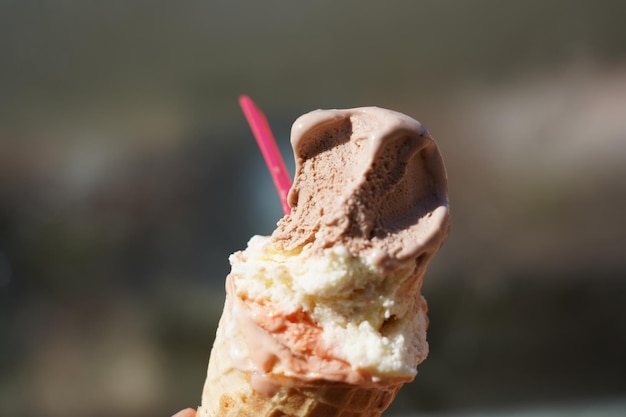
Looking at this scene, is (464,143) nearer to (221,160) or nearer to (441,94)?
(441,94)

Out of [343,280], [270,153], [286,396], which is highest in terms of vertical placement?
[270,153]

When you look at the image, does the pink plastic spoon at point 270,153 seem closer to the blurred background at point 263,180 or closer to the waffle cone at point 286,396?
the waffle cone at point 286,396

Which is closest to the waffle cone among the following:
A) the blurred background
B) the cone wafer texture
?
the cone wafer texture

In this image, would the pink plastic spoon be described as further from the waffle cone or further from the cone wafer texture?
the waffle cone

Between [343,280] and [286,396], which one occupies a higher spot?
[343,280]

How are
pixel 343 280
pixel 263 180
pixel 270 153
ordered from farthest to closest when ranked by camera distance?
pixel 263 180
pixel 270 153
pixel 343 280

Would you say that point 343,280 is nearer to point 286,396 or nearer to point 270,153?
point 286,396

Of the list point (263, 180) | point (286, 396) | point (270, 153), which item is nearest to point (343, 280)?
point (286, 396)
